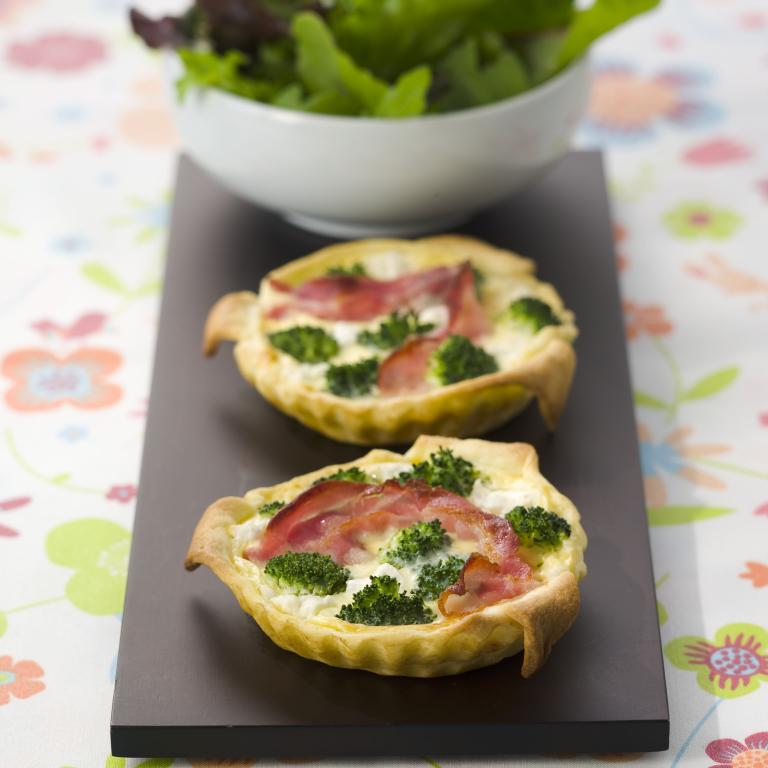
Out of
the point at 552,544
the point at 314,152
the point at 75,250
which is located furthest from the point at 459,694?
the point at 75,250

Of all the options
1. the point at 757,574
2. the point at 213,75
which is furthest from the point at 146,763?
the point at 213,75

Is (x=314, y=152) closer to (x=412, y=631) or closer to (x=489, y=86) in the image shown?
(x=489, y=86)

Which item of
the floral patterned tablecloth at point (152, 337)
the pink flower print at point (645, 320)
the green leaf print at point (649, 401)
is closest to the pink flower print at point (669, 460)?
the floral patterned tablecloth at point (152, 337)

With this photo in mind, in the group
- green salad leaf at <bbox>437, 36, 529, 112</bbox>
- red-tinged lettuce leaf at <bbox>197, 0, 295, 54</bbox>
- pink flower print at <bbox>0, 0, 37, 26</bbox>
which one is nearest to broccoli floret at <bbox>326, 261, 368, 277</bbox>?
green salad leaf at <bbox>437, 36, 529, 112</bbox>

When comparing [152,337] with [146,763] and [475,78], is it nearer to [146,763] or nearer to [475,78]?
[475,78]

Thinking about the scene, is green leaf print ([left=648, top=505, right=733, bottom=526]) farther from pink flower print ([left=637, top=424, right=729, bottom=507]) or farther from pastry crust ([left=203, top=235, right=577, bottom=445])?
pastry crust ([left=203, top=235, right=577, bottom=445])

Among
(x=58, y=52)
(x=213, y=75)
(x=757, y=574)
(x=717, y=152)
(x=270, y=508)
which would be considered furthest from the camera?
(x=58, y=52)

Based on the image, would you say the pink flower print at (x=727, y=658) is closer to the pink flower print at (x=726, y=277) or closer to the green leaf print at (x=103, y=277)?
the pink flower print at (x=726, y=277)
